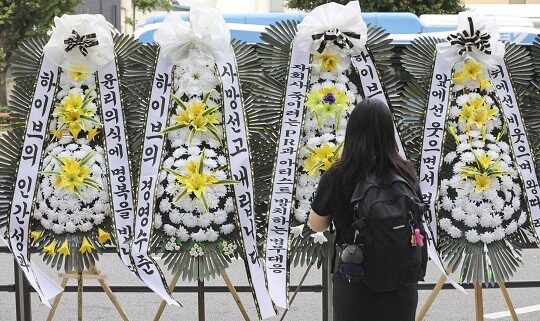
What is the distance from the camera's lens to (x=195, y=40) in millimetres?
4691

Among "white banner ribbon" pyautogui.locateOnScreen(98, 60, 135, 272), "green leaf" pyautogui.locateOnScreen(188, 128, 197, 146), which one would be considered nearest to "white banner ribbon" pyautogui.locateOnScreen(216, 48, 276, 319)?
"green leaf" pyautogui.locateOnScreen(188, 128, 197, 146)

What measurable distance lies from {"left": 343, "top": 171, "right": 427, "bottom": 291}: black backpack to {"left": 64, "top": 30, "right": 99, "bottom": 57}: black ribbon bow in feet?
6.44

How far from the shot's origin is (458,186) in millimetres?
4770

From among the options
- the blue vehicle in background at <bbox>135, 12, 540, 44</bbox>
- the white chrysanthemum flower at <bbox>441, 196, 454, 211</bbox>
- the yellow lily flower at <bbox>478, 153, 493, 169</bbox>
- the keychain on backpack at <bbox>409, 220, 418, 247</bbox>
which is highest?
the blue vehicle in background at <bbox>135, 12, 540, 44</bbox>

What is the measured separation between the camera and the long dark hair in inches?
137

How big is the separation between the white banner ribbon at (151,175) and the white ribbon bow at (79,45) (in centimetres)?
32

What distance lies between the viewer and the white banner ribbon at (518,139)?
4836 millimetres

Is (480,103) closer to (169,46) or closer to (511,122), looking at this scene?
(511,122)

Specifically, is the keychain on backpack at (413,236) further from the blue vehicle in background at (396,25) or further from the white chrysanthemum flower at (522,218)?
the blue vehicle in background at (396,25)

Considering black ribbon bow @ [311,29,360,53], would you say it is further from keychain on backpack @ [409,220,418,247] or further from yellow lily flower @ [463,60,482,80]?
keychain on backpack @ [409,220,418,247]

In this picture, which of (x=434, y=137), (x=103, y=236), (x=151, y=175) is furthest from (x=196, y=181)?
(x=434, y=137)

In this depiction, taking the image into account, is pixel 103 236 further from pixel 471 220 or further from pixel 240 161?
pixel 471 220

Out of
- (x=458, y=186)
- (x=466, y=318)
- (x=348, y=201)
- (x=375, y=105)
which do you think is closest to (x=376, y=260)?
(x=348, y=201)

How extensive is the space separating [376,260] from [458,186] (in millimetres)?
1526
